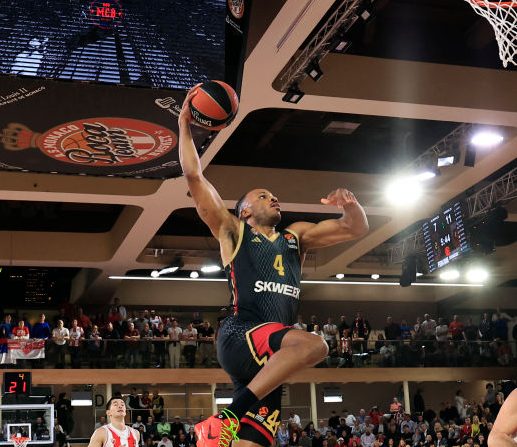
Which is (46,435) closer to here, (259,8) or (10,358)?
(10,358)

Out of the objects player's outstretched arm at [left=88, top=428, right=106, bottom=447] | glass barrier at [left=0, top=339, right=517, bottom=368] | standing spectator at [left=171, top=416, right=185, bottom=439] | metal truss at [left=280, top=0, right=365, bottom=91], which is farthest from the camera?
glass barrier at [left=0, top=339, right=517, bottom=368]

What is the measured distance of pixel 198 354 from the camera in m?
23.4

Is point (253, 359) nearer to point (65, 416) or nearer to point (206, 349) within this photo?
point (65, 416)

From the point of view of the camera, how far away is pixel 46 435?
15734mm

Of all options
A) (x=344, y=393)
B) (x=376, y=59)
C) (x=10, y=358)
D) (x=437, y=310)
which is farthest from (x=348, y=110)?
(x=437, y=310)

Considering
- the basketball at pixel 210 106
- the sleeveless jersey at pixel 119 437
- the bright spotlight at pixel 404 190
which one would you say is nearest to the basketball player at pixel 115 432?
the sleeveless jersey at pixel 119 437

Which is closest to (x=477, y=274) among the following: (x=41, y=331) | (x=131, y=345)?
(x=131, y=345)

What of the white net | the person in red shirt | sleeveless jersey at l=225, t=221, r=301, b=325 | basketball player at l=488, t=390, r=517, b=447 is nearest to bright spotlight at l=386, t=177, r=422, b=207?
the person in red shirt

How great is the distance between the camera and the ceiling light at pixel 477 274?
27.7 metres

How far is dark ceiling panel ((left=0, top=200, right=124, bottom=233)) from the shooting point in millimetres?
22078

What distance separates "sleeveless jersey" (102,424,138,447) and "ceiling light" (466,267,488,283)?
19.7 metres

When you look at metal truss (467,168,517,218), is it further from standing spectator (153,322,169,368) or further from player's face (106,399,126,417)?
player's face (106,399,126,417)

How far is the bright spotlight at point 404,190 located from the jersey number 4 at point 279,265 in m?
13.5

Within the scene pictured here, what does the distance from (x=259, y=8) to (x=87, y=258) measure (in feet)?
40.7
